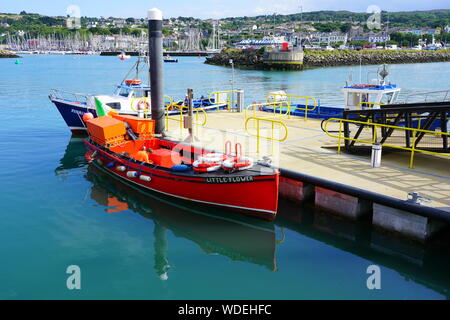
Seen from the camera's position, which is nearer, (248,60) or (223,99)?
(223,99)

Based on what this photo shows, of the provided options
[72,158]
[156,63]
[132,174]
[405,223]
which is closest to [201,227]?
[132,174]

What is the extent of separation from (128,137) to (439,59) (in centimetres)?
14112

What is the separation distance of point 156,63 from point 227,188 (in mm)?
7243

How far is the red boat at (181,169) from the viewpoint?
11.2 metres

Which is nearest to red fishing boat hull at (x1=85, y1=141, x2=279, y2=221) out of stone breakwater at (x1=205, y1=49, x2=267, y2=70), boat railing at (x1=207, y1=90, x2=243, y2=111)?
boat railing at (x1=207, y1=90, x2=243, y2=111)

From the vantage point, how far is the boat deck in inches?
418

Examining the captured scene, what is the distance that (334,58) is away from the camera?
362 feet

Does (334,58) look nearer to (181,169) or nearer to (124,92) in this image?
(124,92)

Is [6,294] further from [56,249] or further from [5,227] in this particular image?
[5,227]

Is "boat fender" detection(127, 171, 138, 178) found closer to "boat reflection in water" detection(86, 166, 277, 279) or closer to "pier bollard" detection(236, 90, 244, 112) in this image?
"boat reflection in water" detection(86, 166, 277, 279)

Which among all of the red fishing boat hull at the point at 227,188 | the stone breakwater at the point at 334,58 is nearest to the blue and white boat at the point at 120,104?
the red fishing boat hull at the point at 227,188

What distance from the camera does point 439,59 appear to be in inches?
5231

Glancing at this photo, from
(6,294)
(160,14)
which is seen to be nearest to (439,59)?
(160,14)
